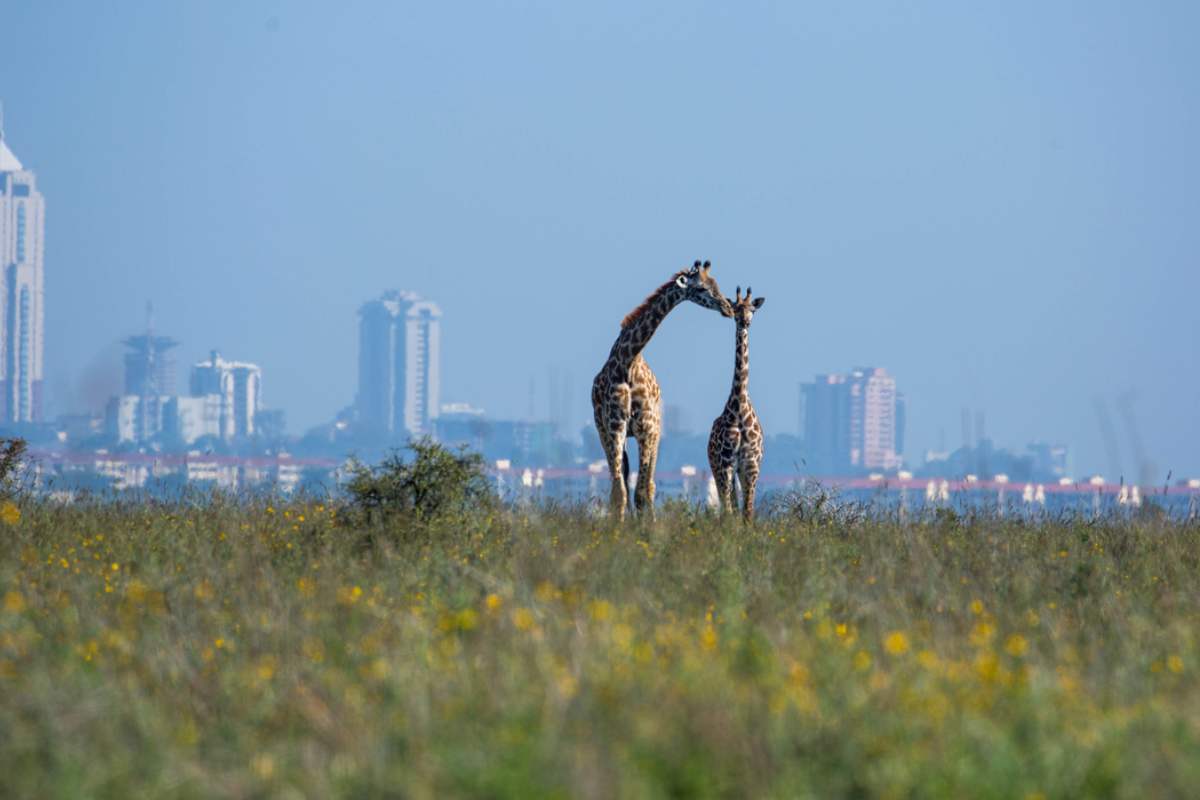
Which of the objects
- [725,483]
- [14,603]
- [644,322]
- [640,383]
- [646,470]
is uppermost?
[644,322]

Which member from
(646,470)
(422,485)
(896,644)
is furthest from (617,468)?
(896,644)

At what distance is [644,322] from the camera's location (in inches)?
653

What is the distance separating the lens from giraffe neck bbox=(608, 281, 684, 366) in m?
16.6

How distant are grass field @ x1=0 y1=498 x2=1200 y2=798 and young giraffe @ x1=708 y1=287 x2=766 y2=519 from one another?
10.9ft

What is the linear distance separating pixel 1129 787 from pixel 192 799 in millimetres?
3267

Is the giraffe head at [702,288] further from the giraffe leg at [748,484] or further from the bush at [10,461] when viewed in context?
the bush at [10,461]

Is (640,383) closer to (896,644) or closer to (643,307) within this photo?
(643,307)

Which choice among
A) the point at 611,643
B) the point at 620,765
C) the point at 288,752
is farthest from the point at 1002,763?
the point at 288,752

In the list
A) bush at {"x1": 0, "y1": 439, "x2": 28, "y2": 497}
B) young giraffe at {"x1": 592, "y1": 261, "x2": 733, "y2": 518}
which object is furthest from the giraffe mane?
bush at {"x1": 0, "y1": 439, "x2": 28, "y2": 497}

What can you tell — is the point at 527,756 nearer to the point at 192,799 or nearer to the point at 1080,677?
the point at 192,799

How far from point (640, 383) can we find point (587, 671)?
31.6 ft

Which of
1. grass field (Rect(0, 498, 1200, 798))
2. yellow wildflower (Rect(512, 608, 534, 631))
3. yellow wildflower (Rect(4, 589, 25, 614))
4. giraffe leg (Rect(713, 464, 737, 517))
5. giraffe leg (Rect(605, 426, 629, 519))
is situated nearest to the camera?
grass field (Rect(0, 498, 1200, 798))

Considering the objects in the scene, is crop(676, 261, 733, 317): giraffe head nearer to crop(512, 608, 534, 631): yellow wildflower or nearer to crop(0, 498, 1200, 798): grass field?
crop(0, 498, 1200, 798): grass field

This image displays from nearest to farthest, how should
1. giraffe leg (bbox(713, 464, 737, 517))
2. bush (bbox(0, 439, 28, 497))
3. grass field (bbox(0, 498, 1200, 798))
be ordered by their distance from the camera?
grass field (bbox(0, 498, 1200, 798))
giraffe leg (bbox(713, 464, 737, 517))
bush (bbox(0, 439, 28, 497))
